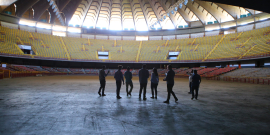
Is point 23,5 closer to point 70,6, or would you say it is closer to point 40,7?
point 40,7

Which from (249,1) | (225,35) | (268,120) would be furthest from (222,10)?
(268,120)

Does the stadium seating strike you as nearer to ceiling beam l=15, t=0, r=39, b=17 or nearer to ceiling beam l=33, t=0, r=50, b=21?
ceiling beam l=15, t=0, r=39, b=17

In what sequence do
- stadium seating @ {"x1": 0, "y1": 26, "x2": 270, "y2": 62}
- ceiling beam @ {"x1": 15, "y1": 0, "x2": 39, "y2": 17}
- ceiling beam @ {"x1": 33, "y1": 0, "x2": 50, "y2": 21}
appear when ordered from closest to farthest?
stadium seating @ {"x1": 0, "y1": 26, "x2": 270, "y2": 62} → ceiling beam @ {"x1": 15, "y1": 0, "x2": 39, "y2": 17} → ceiling beam @ {"x1": 33, "y1": 0, "x2": 50, "y2": 21}

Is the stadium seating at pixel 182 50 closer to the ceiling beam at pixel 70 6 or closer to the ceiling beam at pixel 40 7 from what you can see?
the ceiling beam at pixel 40 7

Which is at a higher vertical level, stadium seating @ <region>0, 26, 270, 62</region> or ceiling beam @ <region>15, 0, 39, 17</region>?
ceiling beam @ <region>15, 0, 39, 17</region>

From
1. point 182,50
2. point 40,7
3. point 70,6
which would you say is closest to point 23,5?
point 40,7

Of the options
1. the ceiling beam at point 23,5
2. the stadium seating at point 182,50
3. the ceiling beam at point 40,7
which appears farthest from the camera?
Result: the ceiling beam at point 40,7

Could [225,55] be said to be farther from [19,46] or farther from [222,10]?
[19,46]

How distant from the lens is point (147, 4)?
47312 millimetres

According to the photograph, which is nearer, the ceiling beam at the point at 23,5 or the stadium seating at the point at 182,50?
the stadium seating at the point at 182,50

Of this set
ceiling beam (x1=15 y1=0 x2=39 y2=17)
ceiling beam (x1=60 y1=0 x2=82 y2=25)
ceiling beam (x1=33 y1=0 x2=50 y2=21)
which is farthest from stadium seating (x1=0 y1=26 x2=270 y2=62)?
ceiling beam (x1=60 y1=0 x2=82 y2=25)

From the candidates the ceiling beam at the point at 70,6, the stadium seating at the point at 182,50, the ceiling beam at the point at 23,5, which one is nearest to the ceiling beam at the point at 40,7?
the ceiling beam at the point at 23,5

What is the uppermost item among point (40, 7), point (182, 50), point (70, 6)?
point (40, 7)

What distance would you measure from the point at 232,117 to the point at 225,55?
41906 millimetres
